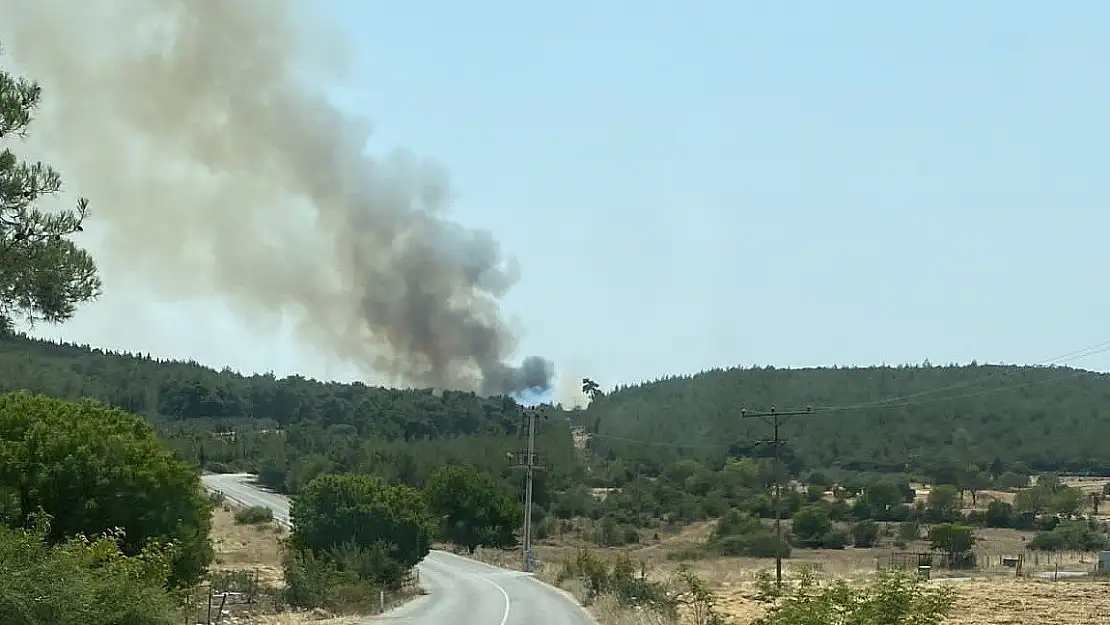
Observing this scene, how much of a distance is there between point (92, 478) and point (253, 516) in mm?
54282

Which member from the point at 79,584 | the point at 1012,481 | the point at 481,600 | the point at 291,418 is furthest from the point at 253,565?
the point at 291,418

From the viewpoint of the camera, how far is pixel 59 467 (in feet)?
91.9

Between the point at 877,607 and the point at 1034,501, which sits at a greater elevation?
the point at 1034,501

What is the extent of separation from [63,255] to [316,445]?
107106 mm

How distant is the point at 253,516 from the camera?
267ft

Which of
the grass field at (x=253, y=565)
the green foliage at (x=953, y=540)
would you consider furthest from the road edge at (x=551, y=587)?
the green foliage at (x=953, y=540)

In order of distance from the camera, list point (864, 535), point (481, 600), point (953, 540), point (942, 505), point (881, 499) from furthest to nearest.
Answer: point (881, 499) < point (942, 505) < point (864, 535) < point (953, 540) < point (481, 600)

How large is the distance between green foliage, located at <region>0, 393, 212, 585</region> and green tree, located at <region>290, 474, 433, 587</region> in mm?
20039

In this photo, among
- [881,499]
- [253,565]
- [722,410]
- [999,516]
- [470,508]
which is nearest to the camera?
[253,565]

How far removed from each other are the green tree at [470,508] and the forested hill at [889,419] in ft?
120

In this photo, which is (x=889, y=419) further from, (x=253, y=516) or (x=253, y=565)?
(x=253, y=565)

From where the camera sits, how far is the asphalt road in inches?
1526

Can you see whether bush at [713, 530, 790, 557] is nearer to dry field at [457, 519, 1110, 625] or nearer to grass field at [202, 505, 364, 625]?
dry field at [457, 519, 1110, 625]

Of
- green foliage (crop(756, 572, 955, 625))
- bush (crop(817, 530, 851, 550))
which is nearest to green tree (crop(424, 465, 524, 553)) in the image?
bush (crop(817, 530, 851, 550))
